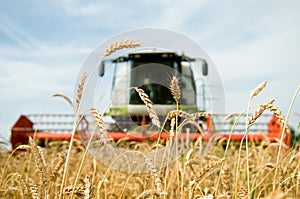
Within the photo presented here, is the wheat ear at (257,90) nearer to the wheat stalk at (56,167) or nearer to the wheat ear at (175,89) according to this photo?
the wheat ear at (175,89)

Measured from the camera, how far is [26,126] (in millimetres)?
11414

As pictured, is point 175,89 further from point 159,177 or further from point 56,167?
point 56,167

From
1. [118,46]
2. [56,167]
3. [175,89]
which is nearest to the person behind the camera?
[118,46]

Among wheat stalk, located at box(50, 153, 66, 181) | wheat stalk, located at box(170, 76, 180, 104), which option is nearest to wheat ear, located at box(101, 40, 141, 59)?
wheat stalk, located at box(170, 76, 180, 104)

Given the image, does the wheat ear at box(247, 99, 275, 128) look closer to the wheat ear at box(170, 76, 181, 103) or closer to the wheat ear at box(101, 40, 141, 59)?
the wheat ear at box(170, 76, 181, 103)

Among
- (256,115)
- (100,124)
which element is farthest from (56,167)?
(256,115)

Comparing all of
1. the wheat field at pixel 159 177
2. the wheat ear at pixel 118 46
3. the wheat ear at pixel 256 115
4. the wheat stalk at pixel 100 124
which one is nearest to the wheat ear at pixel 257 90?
the wheat field at pixel 159 177

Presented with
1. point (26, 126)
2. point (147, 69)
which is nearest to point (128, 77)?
point (147, 69)

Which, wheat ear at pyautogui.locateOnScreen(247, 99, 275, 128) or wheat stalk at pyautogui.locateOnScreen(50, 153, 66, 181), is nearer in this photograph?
wheat ear at pyautogui.locateOnScreen(247, 99, 275, 128)

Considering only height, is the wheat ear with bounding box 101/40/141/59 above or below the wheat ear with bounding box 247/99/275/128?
above

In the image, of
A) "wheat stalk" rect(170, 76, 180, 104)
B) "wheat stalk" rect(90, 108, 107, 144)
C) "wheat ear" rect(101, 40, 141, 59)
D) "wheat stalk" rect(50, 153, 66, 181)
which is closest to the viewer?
"wheat stalk" rect(90, 108, 107, 144)

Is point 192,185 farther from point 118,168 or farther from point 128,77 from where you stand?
point 128,77

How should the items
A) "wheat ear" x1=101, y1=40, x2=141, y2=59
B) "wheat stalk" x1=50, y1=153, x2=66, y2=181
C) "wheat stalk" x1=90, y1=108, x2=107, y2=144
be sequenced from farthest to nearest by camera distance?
"wheat stalk" x1=50, y1=153, x2=66, y2=181, "wheat ear" x1=101, y1=40, x2=141, y2=59, "wheat stalk" x1=90, y1=108, x2=107, y2=144

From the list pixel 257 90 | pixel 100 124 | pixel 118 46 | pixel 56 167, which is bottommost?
pixel 56 167
